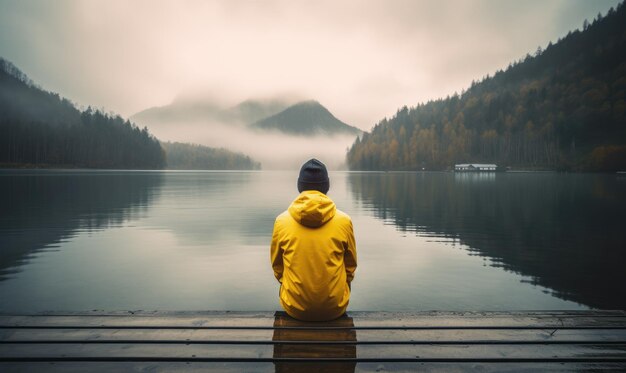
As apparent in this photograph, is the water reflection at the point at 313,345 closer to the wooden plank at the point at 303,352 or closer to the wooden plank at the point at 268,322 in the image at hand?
the wooden plank at the point at 303,352


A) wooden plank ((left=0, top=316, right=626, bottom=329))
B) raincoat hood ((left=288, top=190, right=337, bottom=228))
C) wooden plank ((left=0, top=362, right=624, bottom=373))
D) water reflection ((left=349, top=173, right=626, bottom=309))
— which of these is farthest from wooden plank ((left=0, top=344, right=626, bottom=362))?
water reflection ((left=349, top=173, right=626, bottom=309))

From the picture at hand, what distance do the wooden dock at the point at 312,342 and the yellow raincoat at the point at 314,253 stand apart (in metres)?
0.37

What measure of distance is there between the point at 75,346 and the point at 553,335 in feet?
24.8

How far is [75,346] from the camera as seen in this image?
6328 millimetres

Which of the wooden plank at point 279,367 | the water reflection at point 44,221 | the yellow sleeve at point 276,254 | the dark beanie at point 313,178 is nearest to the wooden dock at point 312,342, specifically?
the wooden plank at point 279,367

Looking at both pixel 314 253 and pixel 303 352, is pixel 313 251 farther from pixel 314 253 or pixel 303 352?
pixel 303 352

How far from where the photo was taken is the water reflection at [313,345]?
5.58 meters

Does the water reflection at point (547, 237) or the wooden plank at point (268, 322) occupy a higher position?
the wooden plank at point (268, 322)

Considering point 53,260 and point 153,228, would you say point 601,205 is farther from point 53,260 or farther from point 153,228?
point 53,260

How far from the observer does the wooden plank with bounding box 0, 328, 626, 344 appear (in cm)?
645

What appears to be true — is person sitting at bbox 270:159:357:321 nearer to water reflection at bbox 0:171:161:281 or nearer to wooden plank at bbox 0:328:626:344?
wooden plank at bbox 0:328:626:344

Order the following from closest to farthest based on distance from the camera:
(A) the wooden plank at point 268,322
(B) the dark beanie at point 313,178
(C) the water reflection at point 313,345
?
(C) the water reflection at point 313,345 → (B) the dark beanie at point 313,178 → (A) the wooden plank at point 268,322

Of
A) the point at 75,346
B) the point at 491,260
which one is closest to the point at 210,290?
the point at 75,346

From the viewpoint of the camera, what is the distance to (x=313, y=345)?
6109 mm
